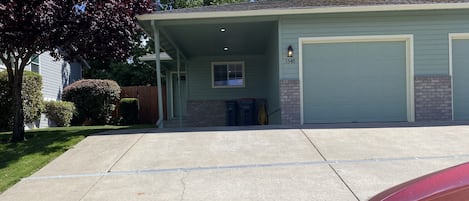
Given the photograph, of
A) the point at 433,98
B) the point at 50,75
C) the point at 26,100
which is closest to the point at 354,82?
the point at 433,98

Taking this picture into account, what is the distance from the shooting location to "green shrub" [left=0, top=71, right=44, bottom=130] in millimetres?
13602

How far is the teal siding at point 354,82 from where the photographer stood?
1192 centimetres

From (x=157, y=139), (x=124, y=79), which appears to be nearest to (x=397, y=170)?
(x=157, y=139)

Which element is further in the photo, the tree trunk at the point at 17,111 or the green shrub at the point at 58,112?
the green shrub at the point at 58,112

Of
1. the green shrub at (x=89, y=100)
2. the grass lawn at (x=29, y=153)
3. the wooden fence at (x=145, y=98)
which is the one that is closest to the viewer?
the grass lawn at (x=29, y=153)

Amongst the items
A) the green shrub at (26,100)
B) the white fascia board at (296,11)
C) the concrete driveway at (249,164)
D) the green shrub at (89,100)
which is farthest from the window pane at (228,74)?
the concrete driveway at (249,164)

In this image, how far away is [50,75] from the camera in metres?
19.4

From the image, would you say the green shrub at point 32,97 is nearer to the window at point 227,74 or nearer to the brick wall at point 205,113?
the brick wall at point 205,113

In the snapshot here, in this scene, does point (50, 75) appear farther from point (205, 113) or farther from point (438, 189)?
point (438, 189)

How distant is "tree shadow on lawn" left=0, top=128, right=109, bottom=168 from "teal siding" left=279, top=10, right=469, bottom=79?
5.62 metres

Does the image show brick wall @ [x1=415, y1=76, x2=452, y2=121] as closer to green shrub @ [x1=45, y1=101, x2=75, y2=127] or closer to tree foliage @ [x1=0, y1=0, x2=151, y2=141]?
tree foliage @ [x1=0, y1=0, x2=151, y2=141]

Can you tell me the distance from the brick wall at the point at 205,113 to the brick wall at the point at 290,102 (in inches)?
262

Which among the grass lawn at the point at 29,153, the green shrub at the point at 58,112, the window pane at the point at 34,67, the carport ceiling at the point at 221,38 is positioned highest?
the carport ceiling at the point at 221,38

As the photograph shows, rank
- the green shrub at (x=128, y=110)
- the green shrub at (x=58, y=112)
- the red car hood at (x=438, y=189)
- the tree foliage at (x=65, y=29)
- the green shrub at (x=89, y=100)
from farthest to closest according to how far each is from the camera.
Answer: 1. the green shrub at (x=128, y=110)
2. the green shrub at (x=89, y=100)
3. the green shrub at (x=58, y=112)
4. the tree foliage at (x=65, y=29)
5. the red car hood at (x=438, y=189)
